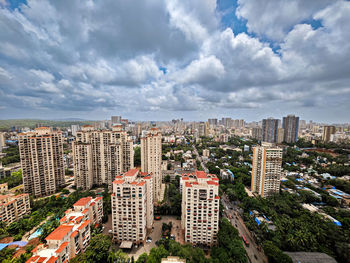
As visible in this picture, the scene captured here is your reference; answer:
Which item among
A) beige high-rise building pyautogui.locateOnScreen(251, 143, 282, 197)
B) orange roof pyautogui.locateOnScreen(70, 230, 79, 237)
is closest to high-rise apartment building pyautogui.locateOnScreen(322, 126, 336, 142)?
beige high-rise building pyautogui.locateOnScreen(251, 143, 282, 197)

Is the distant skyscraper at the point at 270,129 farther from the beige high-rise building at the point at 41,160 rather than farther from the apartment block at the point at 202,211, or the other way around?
the beige high-rise building at the point at 41,160

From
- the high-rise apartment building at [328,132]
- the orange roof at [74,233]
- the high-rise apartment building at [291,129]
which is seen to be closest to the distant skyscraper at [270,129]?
the high-rise apartment building at [291,129]

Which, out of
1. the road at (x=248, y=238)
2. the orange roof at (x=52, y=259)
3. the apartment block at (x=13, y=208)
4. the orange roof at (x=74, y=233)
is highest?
the orange roof at (x=52, y=259)

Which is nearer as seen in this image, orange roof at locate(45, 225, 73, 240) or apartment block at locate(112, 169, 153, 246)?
orange roof at locate(45, 225, 73, 240)

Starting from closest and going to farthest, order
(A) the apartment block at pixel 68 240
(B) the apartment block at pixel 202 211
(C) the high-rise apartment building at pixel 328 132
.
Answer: (A) the apartment block at pixel 68 240 → (B) the apartment block at pixel 202 211 → (C) the high-rise apartment building at pixel 328 132

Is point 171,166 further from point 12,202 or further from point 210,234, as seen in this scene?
point 12,202

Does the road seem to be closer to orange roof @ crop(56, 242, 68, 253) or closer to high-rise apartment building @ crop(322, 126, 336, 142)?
orange roof @ crop(56, 242, 68, 253)

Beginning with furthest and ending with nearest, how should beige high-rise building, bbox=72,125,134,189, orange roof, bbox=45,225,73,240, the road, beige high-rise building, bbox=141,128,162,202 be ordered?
1. beige high-rise building, bbox=72,125,134,189
2. beige high-rise building, bbox=141,128,162,202
3. the road
4. orange roof, bbox=45,225,73,240

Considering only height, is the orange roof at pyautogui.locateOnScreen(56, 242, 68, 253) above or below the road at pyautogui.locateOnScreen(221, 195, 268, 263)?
above
